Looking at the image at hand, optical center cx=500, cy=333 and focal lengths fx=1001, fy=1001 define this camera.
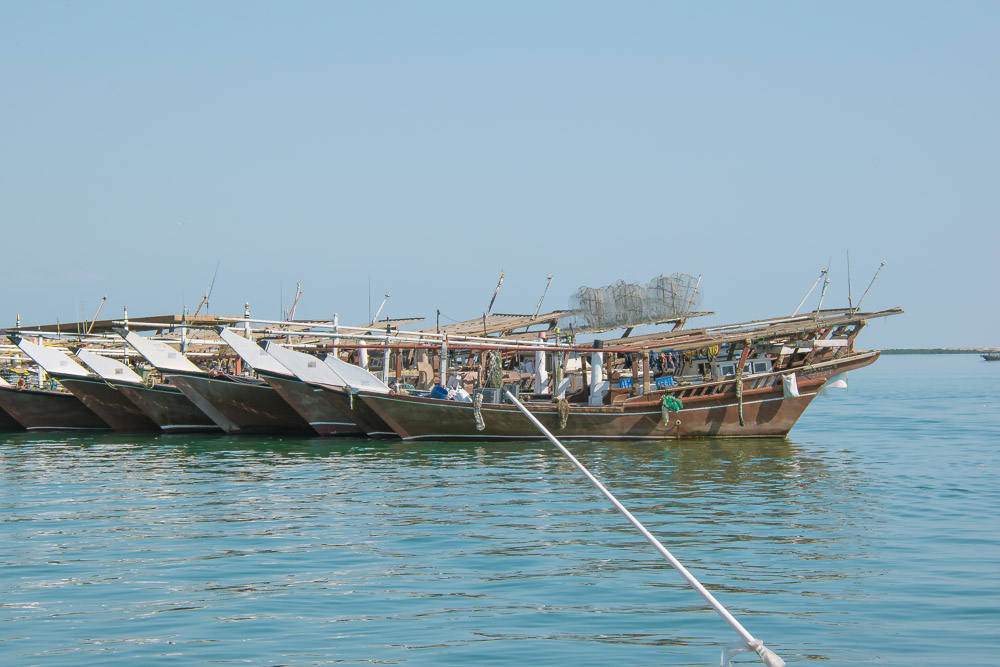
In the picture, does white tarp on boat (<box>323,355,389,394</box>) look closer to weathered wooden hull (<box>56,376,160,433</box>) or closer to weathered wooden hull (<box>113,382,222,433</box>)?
weathered wooden hull (<box>113,382,222,433</box>)

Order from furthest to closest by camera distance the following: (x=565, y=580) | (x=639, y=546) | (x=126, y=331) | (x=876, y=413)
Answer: (x=876, y=413) → (x=126, y=331) → (x=639, y=546) → (x=565, y=580)

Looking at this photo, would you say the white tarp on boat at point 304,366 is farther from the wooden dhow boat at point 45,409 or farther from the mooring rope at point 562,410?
the wooden dhow boat at point 45,409

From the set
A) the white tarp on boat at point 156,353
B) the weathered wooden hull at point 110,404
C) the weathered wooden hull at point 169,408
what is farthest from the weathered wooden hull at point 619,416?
the weathered wooden hull at point 110,404

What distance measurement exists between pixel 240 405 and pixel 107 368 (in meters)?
4.29

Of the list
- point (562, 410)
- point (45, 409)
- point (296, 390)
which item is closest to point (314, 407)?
point (296, 390)

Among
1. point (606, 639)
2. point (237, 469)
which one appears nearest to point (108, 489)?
point (237, 469)

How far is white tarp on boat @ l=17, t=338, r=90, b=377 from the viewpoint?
2923 centimetres

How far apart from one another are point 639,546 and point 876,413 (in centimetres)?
3505

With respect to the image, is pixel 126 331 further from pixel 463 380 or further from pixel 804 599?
pixel 804 599

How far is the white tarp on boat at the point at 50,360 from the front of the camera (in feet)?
95.9

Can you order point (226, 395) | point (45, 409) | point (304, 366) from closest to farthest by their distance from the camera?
point (304, 366), point (226, 395), point (45, 409)

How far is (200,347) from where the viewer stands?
36812mm

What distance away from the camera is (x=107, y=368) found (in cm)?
2975

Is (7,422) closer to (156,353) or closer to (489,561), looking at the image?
(156,353)
